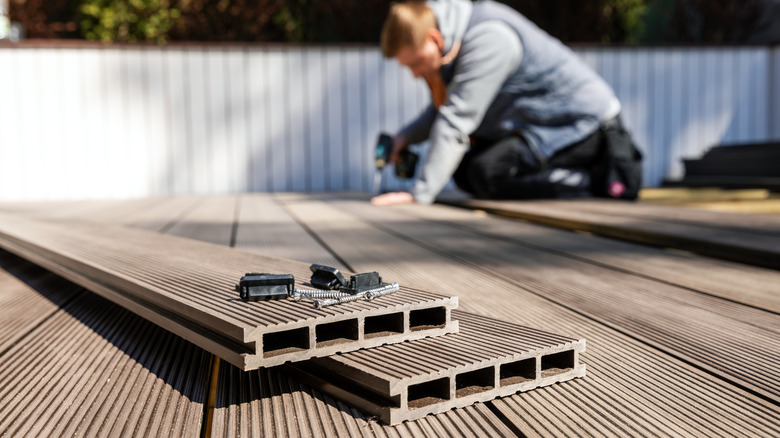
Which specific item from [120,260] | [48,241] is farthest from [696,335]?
[48,241]

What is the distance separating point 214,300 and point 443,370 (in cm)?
28

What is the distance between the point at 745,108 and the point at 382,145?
13.1 feet

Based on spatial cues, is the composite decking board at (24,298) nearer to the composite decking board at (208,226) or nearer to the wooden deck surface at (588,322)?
the wooden deck surface at (588,322)

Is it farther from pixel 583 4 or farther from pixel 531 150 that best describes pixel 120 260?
pixel 583 4

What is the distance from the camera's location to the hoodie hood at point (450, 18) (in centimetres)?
285

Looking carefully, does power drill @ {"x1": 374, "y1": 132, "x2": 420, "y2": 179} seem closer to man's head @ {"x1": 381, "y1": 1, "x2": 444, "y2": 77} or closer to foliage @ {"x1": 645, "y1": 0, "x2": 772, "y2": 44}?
man's head @ {"x1": 381, "y1": 1, "x2": 444, "y2": 77}

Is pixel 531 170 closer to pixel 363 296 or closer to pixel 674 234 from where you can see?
pixel 674 234

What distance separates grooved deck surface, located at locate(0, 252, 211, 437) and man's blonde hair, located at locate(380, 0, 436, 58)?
6.93 feet

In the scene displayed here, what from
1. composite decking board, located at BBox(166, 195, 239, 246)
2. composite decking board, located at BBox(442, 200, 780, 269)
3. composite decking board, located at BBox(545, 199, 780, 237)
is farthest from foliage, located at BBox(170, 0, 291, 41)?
composite decking board, located at BBox(442, 200, 780, 269)

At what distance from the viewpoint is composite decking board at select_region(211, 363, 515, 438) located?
53cm

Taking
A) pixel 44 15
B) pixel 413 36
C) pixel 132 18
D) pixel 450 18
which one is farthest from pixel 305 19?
pixel 413 36

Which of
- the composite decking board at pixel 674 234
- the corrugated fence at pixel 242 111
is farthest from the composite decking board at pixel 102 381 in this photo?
the corrugated fence at pixel 242 111

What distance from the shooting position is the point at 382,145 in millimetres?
3689

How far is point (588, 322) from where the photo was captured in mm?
850
